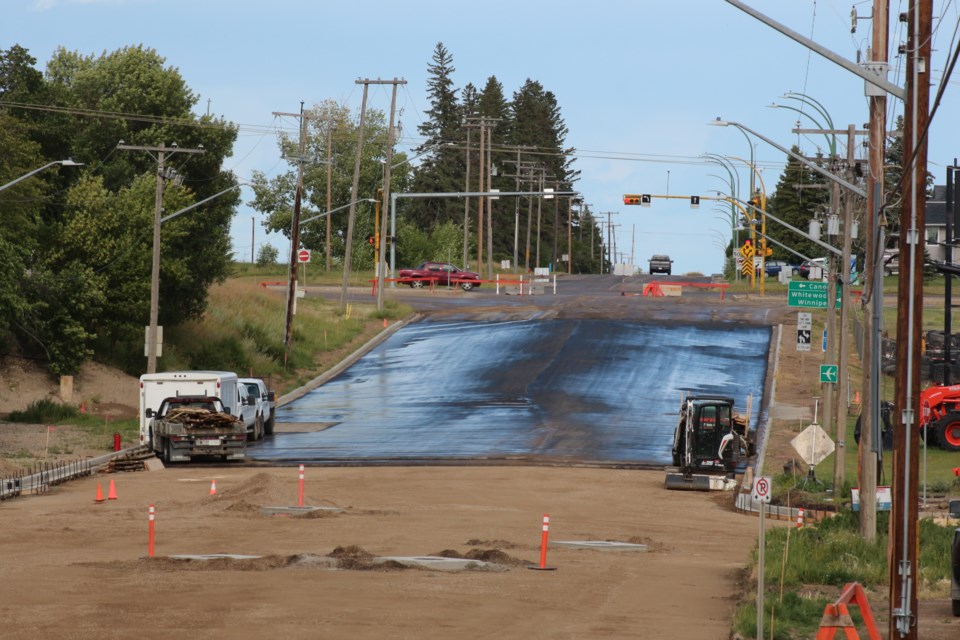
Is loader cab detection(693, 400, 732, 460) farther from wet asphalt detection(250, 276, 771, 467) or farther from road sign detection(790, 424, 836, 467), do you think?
road sign detection(790, 424, 836, 467)

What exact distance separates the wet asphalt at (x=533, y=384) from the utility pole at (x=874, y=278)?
658 inches

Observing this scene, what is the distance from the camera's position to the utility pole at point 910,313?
1496 centimetres

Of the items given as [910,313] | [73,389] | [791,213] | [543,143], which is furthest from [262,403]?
[543,143]

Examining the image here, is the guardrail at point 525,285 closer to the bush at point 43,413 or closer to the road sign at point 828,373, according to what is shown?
the bush at point 43,413

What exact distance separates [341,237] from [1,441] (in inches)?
3944

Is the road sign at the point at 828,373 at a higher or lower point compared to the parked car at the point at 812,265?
lower

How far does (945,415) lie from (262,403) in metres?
21.2

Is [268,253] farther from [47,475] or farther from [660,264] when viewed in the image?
[47,475]

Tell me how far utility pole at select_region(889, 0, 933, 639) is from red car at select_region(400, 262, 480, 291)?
3287 inches

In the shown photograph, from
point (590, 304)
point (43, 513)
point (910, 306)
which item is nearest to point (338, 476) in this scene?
point (43, 513)

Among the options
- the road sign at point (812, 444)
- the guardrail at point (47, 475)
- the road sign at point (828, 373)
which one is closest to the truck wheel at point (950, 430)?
the road sign at point (828, 373)

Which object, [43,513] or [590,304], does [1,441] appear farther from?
[590,304]

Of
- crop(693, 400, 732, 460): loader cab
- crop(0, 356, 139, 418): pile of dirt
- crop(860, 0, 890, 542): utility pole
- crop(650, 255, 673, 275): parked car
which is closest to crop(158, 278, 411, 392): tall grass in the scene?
crop(0, 356, 139, 418): pile of dirt

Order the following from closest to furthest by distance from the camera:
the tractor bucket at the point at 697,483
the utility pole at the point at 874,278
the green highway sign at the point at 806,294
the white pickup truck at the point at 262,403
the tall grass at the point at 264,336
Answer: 1. the utility pole at the point at 874,278
2. the tractor bucket at the point at 697,483
3. the green highway sign at the point at 806,294
4. the white pickup truck at the point at 262,403
5. the tall grass at the point at 264,336
